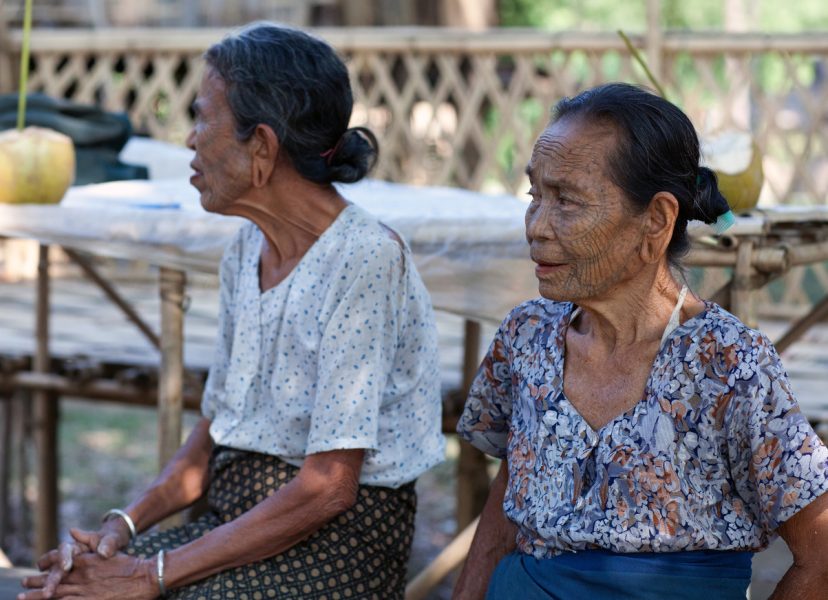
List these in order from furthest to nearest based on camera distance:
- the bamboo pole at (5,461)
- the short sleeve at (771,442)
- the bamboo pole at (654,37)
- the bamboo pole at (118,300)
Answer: the bamboo pole at (654,37) → the bamboo pole at (5,461) → the bamboo pole at (118,300) → the short sleeve at (771,442)

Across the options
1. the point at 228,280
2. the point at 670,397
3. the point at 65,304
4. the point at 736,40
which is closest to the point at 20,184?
the point at 228,280

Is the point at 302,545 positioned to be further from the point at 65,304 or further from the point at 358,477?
the point at 65,304

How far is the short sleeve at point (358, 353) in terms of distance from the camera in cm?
207

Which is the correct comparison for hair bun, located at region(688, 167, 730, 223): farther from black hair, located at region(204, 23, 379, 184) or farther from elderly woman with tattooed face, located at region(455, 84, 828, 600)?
black hair, located at region(204, 23, 379, 184)

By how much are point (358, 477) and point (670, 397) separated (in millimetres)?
669

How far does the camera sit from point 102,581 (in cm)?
210

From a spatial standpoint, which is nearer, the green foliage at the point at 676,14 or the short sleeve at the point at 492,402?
the short sleeve at the point at 492,402

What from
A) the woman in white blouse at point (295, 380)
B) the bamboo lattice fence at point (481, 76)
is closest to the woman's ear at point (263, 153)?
the woman in white blouse at point (295, 380)

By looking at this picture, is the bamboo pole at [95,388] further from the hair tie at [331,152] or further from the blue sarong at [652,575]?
the blue sarong at [652,575]

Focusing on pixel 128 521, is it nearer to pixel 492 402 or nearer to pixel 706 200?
pixel 492 402

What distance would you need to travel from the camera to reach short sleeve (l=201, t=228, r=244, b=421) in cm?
236

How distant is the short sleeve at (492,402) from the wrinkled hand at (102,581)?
592 mm

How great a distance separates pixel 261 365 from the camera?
2.24m

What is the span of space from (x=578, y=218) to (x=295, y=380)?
0.69 m
